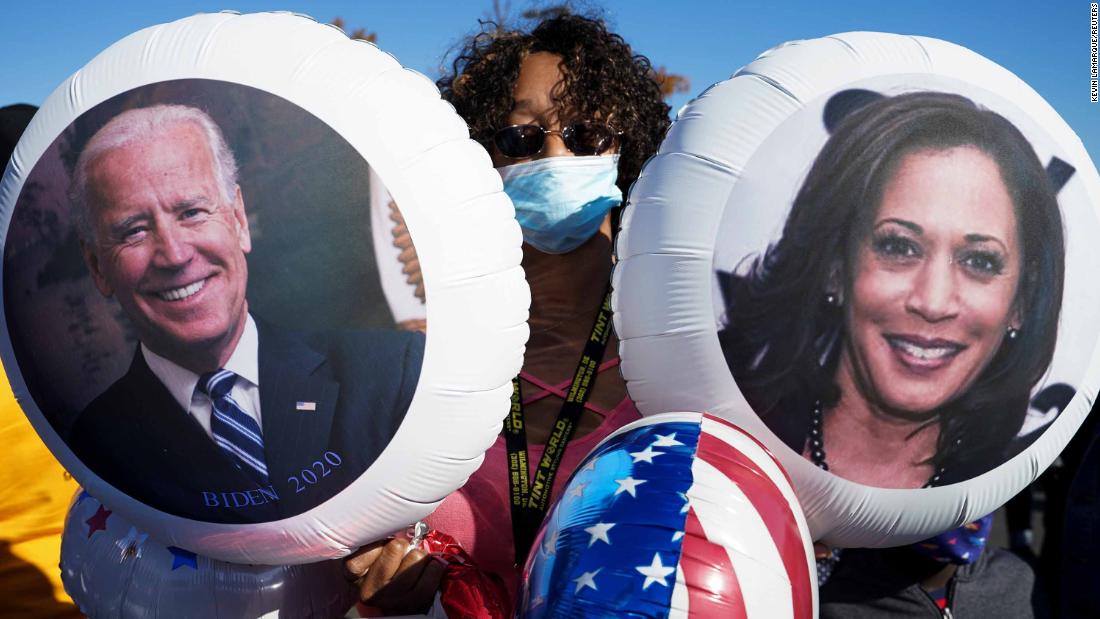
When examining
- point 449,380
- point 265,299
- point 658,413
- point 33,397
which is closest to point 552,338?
point 658,413

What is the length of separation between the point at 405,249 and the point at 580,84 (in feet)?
3.56

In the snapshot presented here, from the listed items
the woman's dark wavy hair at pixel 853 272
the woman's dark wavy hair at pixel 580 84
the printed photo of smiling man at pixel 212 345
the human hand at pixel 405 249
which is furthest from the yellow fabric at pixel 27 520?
the woman's dark wavy hair at pixel 853 272

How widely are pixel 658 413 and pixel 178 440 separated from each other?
3.41 feet

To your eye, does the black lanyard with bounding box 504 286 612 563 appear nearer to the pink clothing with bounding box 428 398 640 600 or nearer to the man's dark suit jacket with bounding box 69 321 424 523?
the pink clothing with bounding box 428 398 640 600

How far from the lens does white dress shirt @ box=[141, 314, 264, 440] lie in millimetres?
1749

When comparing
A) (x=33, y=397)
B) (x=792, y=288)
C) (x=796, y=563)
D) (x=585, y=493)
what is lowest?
(x=796, y=563)

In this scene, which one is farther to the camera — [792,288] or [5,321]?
[5,321]

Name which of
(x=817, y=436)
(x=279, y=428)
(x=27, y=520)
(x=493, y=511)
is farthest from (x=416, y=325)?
(x=27, y=520)

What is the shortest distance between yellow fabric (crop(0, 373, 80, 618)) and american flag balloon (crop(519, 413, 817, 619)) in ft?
7.11

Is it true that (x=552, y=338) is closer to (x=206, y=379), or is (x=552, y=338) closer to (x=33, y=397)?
(x=206, y=379)

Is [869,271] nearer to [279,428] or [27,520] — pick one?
[279,428]

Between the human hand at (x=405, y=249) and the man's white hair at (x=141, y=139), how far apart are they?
318mm

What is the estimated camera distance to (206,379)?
1785 mm

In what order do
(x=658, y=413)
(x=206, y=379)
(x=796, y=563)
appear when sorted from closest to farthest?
(x=796, y=563), (x=206, y=379), (x=658, y=413)
